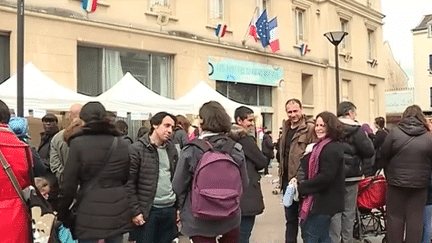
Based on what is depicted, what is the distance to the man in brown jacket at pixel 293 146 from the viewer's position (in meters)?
5.63

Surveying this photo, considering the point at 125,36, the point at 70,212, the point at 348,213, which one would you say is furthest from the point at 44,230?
the point at 125,36

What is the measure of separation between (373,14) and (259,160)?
23839 mm

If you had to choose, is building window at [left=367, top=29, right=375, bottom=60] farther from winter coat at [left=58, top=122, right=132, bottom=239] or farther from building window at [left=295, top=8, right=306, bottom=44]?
winter coat at [left=58, top=122, right=132, bottom=239]

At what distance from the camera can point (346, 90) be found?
24.1 metres

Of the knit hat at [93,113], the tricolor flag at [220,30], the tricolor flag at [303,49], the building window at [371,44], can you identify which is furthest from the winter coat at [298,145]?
the building window at [371,44]

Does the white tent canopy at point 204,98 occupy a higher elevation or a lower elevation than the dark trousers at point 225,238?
higher

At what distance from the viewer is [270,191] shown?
40.1ft

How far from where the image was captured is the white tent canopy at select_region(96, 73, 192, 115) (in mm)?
10758

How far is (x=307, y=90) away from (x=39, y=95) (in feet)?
49.6

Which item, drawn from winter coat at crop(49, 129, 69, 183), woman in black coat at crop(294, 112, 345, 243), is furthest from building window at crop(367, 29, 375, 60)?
winter coat at crop(49, 129, 69, 183)

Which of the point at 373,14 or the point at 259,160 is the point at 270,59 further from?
the point at 259,160

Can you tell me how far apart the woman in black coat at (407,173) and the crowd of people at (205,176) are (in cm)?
1

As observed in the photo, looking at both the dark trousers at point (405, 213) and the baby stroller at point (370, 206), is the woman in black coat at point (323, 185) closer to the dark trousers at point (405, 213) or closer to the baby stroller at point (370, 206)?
the dark trousers at point (405, 213)

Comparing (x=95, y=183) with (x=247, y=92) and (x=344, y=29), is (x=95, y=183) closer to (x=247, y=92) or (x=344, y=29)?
(x=247, y=92)
